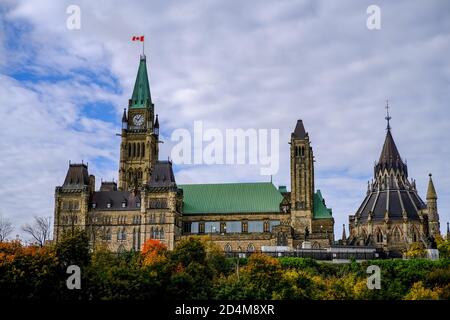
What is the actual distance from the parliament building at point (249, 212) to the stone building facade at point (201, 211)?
168 mm

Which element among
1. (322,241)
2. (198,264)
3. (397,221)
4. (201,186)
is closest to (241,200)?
(201,186)

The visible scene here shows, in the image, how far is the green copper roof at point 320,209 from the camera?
12031cm

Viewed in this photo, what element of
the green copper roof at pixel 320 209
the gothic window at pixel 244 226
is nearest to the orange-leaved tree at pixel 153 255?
the gothic window at pixel 244 226

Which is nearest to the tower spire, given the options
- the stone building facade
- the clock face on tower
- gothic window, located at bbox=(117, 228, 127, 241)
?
the stone building facade

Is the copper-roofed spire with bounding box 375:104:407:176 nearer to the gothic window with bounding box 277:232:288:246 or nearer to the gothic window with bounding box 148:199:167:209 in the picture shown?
the gothic window with bounding box 277:232:288:246

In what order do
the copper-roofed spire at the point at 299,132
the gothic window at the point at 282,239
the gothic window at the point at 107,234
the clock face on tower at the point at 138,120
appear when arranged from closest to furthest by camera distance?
the gothic window at the point at 282,239
the gothic window at the point at 107,234
the copper-roofed spire at the point at 299,132
the clock face on tower at the point at 138,120

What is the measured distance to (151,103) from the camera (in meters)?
141

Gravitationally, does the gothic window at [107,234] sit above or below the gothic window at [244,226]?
below

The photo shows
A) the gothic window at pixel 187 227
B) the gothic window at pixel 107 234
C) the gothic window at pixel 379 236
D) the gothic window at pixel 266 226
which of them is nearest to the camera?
the gothic window at pixel 379 236

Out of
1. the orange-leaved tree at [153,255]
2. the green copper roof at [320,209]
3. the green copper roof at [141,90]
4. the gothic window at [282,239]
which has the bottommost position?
the orange-leaved tree at [153,255]

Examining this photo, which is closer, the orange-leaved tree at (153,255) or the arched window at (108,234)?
the orange-leaved tree at (153,255)

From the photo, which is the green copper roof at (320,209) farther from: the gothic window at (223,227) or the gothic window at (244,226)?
the gothic window at (223,227)
